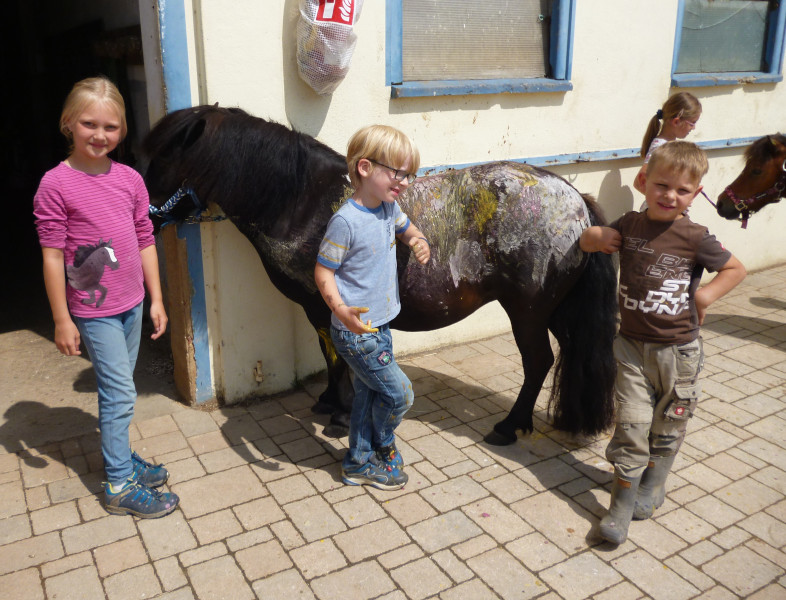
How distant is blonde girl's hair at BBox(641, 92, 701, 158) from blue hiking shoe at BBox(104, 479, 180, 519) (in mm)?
4276

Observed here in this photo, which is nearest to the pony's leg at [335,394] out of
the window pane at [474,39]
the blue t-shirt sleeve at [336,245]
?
the blue t-shirt sleeve at [336,245]

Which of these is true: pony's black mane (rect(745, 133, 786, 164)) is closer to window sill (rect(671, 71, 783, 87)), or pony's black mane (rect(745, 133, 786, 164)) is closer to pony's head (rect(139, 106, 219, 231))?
window sill (rect(671, 71, 783, 87))

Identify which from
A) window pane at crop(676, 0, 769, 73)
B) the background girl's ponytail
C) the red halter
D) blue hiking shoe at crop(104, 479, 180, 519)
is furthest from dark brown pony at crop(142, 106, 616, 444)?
window pane at crop(676, 0, 769, 73)

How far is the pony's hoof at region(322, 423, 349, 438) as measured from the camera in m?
3.63

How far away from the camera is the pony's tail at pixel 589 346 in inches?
132

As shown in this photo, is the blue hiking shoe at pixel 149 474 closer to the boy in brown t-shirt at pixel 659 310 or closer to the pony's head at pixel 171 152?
the pony's head at pixel 171 152

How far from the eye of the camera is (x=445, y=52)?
432 centimetres

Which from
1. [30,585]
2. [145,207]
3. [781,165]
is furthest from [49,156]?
[781,165]

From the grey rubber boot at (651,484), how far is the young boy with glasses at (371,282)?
3.59ft

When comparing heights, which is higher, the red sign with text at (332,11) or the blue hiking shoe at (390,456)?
the red sign with text at (332,11)

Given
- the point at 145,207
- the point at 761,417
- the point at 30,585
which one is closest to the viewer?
the point at 30,585

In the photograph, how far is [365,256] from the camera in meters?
2.76

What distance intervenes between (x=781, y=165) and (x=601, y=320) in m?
2.65

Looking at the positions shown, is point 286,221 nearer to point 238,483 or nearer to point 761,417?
point 238,483
